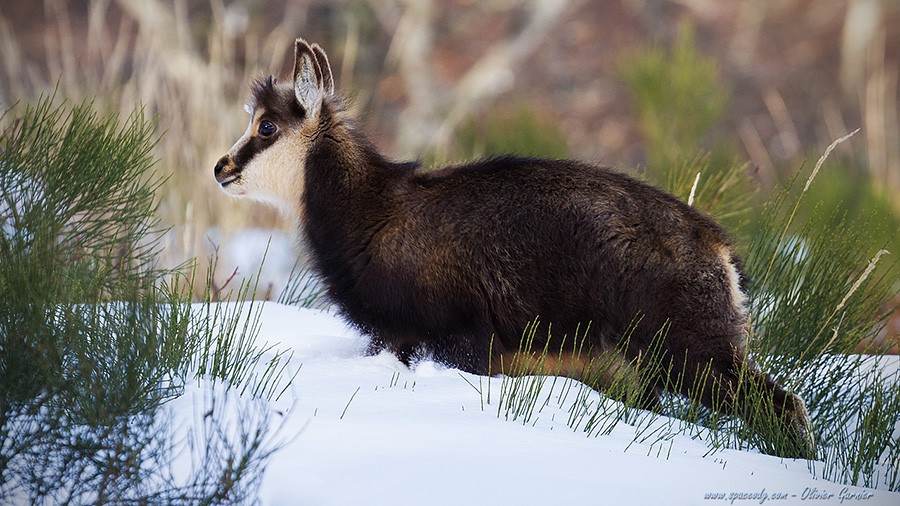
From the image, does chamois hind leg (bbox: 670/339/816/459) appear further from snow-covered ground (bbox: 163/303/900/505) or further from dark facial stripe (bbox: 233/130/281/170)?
dark facial stripe (bbox: 233/130/281/170)

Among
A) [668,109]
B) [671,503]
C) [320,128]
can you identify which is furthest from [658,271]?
[668,109]

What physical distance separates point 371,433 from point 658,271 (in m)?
1.36

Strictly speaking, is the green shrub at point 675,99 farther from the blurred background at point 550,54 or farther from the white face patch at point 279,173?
the white face patch at point 279,173

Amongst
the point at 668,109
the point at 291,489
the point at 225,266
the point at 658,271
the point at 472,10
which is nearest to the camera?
the point at 291,489

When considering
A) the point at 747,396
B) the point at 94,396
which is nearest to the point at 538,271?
the point at 747,396

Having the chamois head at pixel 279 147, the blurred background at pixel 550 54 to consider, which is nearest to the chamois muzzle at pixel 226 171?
the chamois head at pixel 279 147

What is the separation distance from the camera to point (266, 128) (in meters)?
4.77

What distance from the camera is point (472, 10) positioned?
16.1m

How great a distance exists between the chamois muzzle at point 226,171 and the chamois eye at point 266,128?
18 centimetres

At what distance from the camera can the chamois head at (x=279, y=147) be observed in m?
4.73

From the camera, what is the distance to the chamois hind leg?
3785mm

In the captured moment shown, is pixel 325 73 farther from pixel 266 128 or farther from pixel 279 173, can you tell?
pixel 279 173

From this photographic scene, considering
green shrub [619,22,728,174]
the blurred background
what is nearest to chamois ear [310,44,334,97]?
green shrub [619,22,728,174]

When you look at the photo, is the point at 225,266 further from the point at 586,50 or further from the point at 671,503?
the point at 586,50
